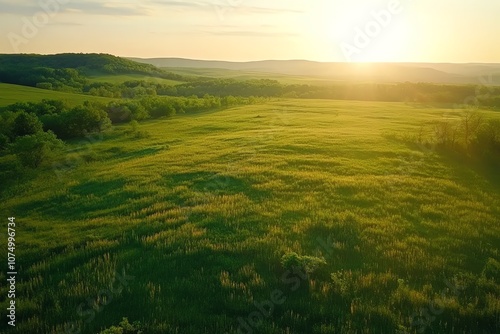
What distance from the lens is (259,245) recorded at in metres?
14.4

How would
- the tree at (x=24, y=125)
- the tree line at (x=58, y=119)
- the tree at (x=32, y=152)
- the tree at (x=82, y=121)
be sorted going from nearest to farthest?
the tree at (x=32, y=152) < the tree line at (x=58, y=119) < the tree at (x=24, y=125) < the tree at (x=82, y=121)

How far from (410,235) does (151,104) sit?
78.8 metres

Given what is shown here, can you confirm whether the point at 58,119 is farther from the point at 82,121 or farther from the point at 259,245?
the point at 259,245

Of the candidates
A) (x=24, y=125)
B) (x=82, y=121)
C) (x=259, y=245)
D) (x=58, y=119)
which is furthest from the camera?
(x=82, y=121)

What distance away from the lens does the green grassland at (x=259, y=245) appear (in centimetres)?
1031

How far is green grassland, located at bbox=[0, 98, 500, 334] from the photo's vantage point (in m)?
10.3

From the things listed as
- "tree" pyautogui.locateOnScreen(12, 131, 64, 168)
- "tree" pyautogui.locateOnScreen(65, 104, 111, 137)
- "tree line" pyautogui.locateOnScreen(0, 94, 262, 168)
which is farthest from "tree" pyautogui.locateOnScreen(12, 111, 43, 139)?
Answer: "tree" pyautogui.locateOnScreen(12, 131, 64, 168)

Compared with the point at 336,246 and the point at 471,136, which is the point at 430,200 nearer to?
the point at 336,246

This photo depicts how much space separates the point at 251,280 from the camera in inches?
468

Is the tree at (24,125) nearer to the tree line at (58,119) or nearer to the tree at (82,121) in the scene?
the tree line at (58,119)

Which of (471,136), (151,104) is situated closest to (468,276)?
(471,136)

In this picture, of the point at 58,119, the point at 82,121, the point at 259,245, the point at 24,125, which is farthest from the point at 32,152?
the point at 259,245

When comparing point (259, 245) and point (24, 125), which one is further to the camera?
point (24, 125)

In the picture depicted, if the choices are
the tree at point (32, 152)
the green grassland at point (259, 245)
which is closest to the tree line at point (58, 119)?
the tree at point (32, 152)
